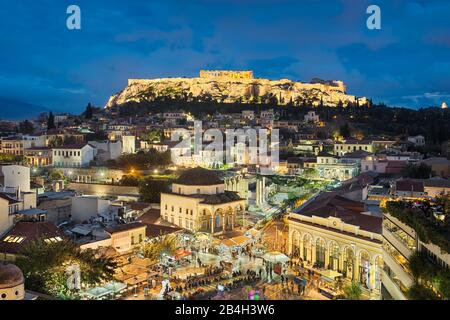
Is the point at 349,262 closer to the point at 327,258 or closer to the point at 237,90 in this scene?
the point at 327,258

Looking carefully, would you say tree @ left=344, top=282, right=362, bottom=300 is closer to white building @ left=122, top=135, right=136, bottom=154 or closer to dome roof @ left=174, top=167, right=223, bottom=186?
dome roof @ left=174, top=167, right=223, bottom=186

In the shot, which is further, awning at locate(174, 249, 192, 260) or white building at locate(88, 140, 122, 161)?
white building at locate(88, 140, 122, 161)

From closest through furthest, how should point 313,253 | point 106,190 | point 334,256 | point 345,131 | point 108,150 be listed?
point 334,256, point 313,253, point 106,190, point 108,150, point 345,131

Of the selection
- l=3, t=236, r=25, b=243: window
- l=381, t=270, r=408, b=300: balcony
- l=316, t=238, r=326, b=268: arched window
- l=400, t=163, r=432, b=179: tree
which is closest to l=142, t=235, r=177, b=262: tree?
l=3, t=236, r=25, b=243: window

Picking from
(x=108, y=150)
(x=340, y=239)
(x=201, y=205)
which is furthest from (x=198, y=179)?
(x=108, y=150)

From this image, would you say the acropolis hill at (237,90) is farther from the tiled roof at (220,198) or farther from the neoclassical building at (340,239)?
the neoclassical building at (340,239)
